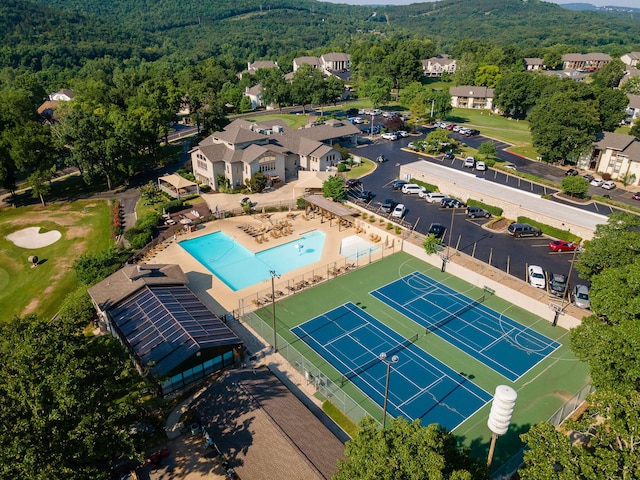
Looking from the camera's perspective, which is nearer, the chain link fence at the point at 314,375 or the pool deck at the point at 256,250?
the chain link fence at the point at 314,375

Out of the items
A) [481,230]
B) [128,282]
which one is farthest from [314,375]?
[481,230]

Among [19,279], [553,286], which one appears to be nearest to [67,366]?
[19,279]

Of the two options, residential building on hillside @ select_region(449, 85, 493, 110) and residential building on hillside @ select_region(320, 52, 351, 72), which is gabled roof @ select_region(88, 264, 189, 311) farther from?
residential building on hillside @ select_region(320, 52, 351, 72)

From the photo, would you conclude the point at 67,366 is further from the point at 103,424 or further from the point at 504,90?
the point at 504,90

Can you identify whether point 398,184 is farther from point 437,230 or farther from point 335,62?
point 335,62

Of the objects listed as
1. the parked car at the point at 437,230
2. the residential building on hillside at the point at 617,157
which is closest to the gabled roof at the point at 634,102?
the residential building on hillside at the point at 617,157

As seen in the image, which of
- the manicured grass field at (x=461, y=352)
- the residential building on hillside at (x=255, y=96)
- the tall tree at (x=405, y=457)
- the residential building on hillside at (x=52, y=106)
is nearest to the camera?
the tall tree at (x=405, y=457)

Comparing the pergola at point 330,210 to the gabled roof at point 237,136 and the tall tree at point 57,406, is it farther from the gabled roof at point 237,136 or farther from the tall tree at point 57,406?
the tall tree at point 57,406
